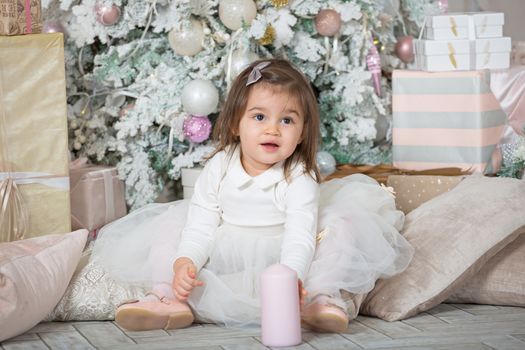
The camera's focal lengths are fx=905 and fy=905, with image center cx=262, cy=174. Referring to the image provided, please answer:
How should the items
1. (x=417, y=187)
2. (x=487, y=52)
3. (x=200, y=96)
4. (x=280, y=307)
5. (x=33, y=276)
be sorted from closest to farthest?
(x=280, y=307) → (x=33, y=276) → (x=417, y=187) → (x=200, y=96) → (x=487, y=52)

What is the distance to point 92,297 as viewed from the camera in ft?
6.76

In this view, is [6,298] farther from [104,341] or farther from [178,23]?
[178,23]

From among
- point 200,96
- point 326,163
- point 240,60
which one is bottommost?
point 326,163

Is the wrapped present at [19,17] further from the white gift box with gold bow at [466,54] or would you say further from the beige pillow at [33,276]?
the white gift box with gold bow at [466,54]

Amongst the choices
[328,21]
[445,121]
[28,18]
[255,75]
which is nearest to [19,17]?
[28,18]

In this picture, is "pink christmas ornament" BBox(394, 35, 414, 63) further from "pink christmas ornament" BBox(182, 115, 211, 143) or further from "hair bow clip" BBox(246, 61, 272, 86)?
"hair bow clip" BBox(246, 61, 272, 86)

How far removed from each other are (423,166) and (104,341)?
146cm

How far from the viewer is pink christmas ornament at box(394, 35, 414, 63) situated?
3232mm

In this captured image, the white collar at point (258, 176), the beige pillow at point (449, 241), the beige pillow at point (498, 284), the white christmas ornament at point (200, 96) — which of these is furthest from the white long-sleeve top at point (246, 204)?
the white christmas ornament at point (200, 96)

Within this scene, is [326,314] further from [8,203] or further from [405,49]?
[405,49]

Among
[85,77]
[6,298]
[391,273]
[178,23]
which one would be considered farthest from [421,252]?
[85,77]

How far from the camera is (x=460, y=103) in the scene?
9.62ft

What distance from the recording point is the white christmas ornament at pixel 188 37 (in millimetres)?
2861

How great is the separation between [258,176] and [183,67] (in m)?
0.95
